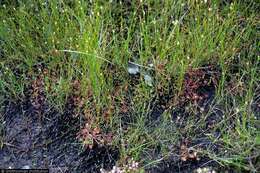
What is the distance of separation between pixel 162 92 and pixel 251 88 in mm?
545

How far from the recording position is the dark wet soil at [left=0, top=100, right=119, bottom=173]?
2318 mm

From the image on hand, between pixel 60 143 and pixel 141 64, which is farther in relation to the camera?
pixel 141 64

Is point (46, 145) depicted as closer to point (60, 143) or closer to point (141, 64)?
point (60, 143)

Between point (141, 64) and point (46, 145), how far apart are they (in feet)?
2.54

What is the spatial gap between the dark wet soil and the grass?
92mm

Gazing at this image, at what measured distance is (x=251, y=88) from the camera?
2455 mm

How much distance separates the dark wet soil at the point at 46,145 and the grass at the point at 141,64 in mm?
92

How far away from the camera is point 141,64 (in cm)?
257

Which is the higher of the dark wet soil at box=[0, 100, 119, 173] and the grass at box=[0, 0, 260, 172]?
the grass at box=[0, 0, 260, 172]

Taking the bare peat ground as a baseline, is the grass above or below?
above

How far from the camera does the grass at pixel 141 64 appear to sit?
2.34m

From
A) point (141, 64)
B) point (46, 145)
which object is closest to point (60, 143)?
point (46, 145)

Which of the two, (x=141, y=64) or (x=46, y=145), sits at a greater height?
(x=141, y=64)

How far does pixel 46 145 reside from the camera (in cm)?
240
